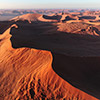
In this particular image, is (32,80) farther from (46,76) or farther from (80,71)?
(80,71)

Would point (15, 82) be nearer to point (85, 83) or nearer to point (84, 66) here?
point (85, 83)

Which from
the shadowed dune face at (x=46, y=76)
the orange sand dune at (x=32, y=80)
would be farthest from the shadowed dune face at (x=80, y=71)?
the orange sand dune at (x=32, y=80)

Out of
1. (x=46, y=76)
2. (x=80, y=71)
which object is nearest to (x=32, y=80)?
(x=46, y=76)

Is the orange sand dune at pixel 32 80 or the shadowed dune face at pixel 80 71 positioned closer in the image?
the orange sand dune at pixel 32 80

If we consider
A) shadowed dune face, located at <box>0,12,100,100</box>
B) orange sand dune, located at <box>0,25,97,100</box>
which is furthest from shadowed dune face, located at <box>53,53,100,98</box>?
orange sand dune, located at <box>0,25,97,100</box>

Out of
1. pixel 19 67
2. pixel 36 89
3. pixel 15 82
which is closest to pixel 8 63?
pixel 19 67

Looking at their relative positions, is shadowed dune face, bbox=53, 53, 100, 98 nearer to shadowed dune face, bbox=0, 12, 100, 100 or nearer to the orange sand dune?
shadowed dune face, bbox=0, 12, 100, 100

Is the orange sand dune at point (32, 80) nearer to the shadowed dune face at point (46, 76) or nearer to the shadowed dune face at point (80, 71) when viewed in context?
the shadowed dune face at point (46, 76)

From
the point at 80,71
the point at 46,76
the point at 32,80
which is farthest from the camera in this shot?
the point at 80,71
